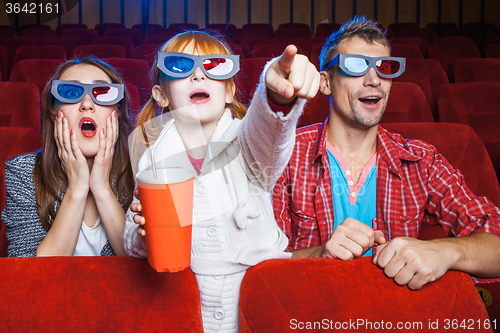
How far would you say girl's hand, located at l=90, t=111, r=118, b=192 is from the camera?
0.68m

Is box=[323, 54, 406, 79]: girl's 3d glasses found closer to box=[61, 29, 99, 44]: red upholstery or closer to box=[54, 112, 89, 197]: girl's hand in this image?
box=[54, 112, 89, 197]: girl's hand

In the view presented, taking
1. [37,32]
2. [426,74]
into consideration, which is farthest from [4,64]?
[426,74]

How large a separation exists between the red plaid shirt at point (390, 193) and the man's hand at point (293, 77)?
0.38 meters

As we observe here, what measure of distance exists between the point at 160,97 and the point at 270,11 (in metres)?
3.53

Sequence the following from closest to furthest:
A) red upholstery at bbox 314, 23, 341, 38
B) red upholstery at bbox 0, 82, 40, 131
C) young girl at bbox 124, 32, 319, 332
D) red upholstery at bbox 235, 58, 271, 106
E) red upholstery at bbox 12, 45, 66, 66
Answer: young girl at bbox 124, 32, 319, 332 < red upholstery at bbox 0, 82, 40, 131 < red upholstery at bbox 235, 58, 271, 106 < red upholstery at bbox 12, 45, 66, 66 < red upholstery at bbox 314, 23, 341, 38

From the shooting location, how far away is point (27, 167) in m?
0.73

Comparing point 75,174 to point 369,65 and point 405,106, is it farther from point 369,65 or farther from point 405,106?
point 405,106

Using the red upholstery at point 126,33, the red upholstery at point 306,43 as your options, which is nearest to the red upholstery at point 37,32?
the red upholstery at point 126,33

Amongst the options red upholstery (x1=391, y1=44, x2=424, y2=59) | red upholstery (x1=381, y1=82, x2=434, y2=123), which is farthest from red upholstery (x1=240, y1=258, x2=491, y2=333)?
red upholstery (x1=391, y1=44, x2=424, y2=59)

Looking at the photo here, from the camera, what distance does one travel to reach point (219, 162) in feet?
1.81

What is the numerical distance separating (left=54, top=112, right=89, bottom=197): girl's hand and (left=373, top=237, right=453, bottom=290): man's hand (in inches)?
19.3

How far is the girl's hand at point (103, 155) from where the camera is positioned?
2.25 feet

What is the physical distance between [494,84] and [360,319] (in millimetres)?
943

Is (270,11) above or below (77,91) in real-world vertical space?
above
